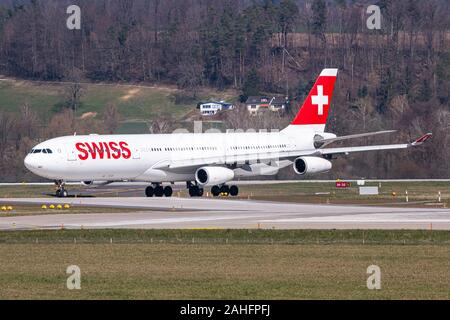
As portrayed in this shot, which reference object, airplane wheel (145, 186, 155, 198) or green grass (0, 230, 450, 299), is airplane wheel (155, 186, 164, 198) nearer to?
airplane wheel (145, 186, 155, 198)

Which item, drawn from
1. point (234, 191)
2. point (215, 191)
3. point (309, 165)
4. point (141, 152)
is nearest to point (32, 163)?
point (141, 152)

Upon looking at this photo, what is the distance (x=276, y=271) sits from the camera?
36.5m

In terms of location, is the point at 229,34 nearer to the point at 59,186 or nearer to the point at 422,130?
the point at 422,130

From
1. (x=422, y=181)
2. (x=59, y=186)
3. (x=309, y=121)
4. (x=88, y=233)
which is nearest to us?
(x=88, y=233)

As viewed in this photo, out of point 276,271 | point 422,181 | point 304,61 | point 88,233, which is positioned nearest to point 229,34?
point 304,61

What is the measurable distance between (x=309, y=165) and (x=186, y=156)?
28.3 ft

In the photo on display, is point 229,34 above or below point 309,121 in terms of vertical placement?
above

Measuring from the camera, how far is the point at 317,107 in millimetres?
86812

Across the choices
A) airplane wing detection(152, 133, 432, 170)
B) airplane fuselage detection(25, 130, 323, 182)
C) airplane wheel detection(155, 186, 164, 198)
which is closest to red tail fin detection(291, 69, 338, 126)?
airplane fuselage detection(25, 130, 323, 182)

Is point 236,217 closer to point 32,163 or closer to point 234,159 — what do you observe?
point 32,163

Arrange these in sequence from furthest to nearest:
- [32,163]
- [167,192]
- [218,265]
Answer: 1. [167,192]
2. [32,163]
3. [218,265]

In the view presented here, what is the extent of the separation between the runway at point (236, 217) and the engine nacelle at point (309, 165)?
8348 millimetres

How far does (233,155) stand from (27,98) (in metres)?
100

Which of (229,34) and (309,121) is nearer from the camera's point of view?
(309,121)
